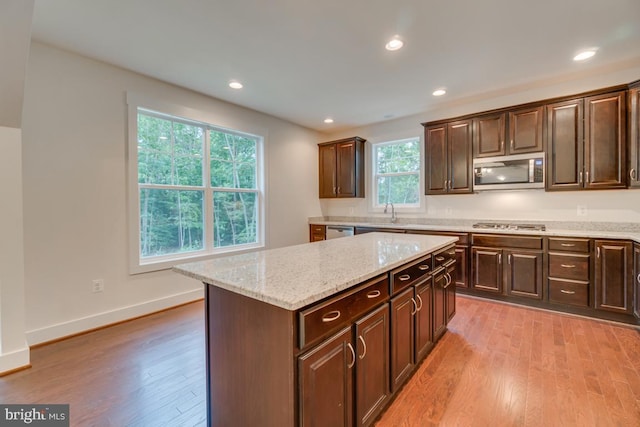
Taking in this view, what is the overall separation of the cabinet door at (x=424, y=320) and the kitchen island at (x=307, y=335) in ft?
0.27

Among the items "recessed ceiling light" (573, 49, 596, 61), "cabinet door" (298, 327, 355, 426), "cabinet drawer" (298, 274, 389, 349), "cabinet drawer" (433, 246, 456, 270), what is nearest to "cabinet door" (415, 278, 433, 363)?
"cabinet drawer" (433, 246, 456, 270)

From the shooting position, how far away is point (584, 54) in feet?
9.09

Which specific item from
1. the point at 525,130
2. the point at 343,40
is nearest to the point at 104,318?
the point at 343,40

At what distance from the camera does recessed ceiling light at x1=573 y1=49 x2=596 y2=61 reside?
2.71 metres

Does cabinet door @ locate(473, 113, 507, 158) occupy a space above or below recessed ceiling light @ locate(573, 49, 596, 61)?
below

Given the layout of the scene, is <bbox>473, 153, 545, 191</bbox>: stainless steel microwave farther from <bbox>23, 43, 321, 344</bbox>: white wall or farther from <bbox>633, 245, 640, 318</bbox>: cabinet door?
<bbox>23, 43, 321, 344</bbox>: white wall

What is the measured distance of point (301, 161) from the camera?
5.22 metres

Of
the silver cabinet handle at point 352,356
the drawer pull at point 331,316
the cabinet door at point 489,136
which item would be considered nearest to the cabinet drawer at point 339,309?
the drawer pull at point 331,316

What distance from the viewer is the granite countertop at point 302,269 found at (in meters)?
1.14

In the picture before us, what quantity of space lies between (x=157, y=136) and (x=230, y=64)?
130 centimetres

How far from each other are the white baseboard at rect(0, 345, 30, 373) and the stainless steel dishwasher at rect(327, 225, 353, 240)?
12.5 feet

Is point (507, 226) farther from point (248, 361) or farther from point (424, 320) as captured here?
point (248, 361)

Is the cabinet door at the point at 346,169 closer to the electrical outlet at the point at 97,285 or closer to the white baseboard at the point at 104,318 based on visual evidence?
the white baseboard at the point at 104,318

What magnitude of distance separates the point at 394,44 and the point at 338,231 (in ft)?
10.0
